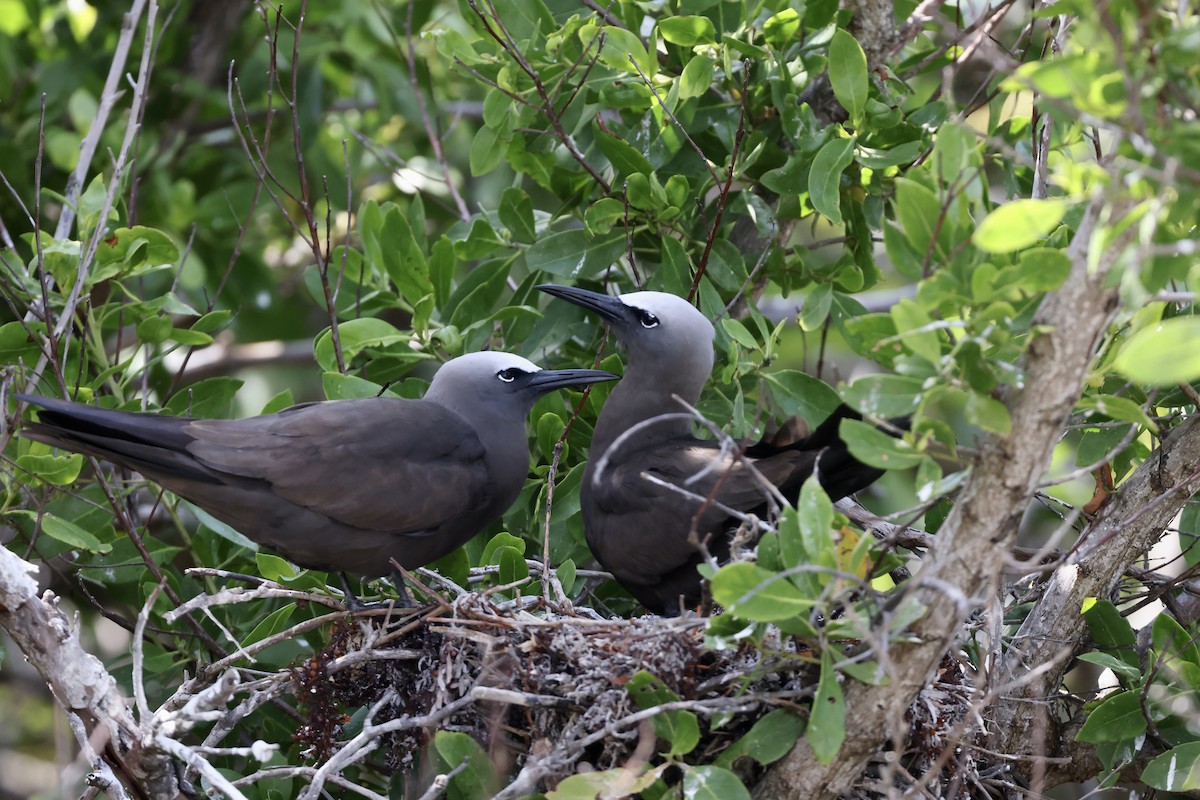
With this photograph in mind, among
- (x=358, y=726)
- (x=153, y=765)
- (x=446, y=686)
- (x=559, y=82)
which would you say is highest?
(x=559, y=82)

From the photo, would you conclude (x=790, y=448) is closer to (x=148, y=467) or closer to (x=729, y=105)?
(x=729, y=105)

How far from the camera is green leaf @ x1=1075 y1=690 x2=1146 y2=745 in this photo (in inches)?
167

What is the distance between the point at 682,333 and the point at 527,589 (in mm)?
1286

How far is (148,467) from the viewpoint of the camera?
439cm

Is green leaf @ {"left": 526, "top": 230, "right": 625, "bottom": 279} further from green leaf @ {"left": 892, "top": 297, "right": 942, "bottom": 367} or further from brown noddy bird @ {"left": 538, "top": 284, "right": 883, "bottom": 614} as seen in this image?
green leaf @ {"left": 892, "top": 297, "right": 942, "bottom": 367}

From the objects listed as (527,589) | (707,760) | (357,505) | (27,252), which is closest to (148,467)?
(357,505)

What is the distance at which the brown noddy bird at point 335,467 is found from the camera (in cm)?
435

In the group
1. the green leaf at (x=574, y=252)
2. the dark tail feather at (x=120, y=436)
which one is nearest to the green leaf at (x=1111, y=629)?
the green leaf at (x=574, y=252)

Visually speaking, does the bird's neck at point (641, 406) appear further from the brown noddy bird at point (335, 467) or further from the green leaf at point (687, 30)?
the green leaf at point (687, 30)

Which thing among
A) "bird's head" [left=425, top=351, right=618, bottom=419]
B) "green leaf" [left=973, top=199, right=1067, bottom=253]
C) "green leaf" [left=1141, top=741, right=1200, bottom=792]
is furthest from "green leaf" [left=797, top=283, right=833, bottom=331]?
"green leaf" [left=973, top=199, right=1067, bottom=253]

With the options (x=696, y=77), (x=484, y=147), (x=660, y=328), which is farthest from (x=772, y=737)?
(x=484, y=147)

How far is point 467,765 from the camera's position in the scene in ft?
12.8

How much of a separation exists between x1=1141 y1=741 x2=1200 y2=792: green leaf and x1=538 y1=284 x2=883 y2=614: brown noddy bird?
1332 mm

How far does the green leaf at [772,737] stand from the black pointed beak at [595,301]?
2.28 m
